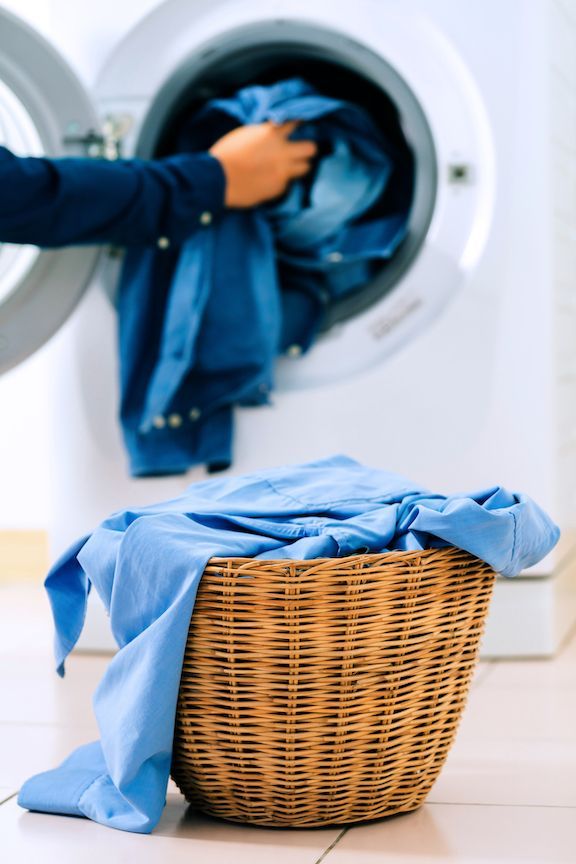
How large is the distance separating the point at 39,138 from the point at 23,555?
98 centimetres

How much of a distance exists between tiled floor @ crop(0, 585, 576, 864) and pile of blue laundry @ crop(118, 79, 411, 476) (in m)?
0.34

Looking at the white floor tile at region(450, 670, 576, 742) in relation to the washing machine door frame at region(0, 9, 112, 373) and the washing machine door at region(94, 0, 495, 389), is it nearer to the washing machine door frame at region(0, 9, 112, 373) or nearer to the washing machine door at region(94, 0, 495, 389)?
the washing machine door at region(94, 0, 495, 389)

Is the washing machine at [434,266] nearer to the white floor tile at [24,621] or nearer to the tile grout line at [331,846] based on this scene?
the white floor tile at [24,621]

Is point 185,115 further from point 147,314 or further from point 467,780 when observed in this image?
point 467,780

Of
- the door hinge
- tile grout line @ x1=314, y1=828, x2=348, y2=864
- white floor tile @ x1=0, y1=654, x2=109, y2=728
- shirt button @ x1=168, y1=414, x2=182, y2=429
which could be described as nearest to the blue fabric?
tile grout line @ x1=314, y1=828, x2=348, y2=864

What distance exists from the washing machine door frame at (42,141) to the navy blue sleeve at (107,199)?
0.07 metres

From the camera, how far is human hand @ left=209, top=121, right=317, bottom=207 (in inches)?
56.3

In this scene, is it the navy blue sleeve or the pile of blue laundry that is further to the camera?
the pile of blue laundry

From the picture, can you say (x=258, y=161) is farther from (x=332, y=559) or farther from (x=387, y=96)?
(x=332, y=559)

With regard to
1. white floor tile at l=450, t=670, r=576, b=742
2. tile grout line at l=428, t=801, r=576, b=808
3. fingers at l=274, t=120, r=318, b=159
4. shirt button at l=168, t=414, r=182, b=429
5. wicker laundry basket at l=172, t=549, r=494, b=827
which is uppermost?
fingers at l=274, t=120, r=318, b=159

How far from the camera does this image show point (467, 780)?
98cm

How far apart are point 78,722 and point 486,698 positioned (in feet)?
1.42

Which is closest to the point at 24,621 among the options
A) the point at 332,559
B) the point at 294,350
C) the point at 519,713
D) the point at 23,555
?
the point at 23,555

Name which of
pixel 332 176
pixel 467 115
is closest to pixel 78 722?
pixel 332 176
